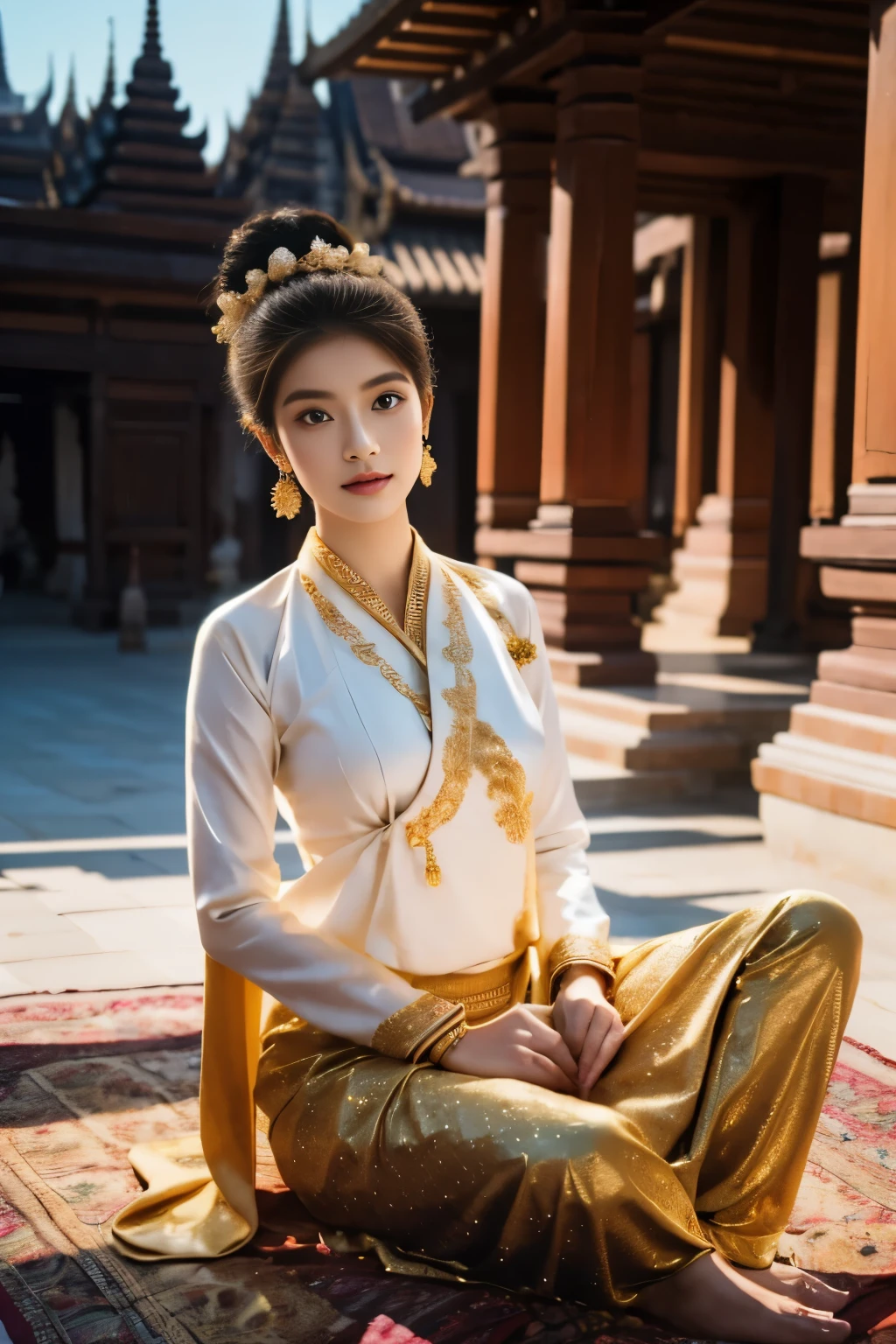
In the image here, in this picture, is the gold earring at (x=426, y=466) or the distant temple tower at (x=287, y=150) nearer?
the gold earring at (x=426, y=466)

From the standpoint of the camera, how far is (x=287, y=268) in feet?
7.52

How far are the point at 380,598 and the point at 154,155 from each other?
1332 cm

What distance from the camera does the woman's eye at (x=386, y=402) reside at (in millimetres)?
2316

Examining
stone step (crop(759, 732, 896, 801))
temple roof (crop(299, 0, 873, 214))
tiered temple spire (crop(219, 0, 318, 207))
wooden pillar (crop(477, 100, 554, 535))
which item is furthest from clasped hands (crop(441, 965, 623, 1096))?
tiered temple spire (crop(219, 0, 318, 207))

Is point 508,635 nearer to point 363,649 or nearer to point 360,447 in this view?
point 363,649

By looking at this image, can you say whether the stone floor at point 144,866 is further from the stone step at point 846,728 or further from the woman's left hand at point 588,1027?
the woman's left hand at point 588,1027

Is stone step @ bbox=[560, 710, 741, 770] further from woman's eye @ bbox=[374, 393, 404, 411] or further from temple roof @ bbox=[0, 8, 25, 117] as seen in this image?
temple roof @ bbox=[0, 8, 25, 117]

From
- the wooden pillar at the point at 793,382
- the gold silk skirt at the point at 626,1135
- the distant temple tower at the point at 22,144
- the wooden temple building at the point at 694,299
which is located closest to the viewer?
the gold silk skirt at the point at 626,1135

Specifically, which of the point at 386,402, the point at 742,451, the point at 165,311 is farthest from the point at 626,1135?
the point at 165,311

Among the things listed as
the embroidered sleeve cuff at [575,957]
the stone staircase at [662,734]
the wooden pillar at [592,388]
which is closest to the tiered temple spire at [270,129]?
the wooden pillar at [592,388]

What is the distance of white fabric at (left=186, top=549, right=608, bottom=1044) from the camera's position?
85.4 inches

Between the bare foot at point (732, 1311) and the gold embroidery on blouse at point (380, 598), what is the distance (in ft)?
3.29

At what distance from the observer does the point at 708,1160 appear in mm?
2107

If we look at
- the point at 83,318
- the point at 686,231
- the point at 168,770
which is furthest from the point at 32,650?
the point at 686,231
